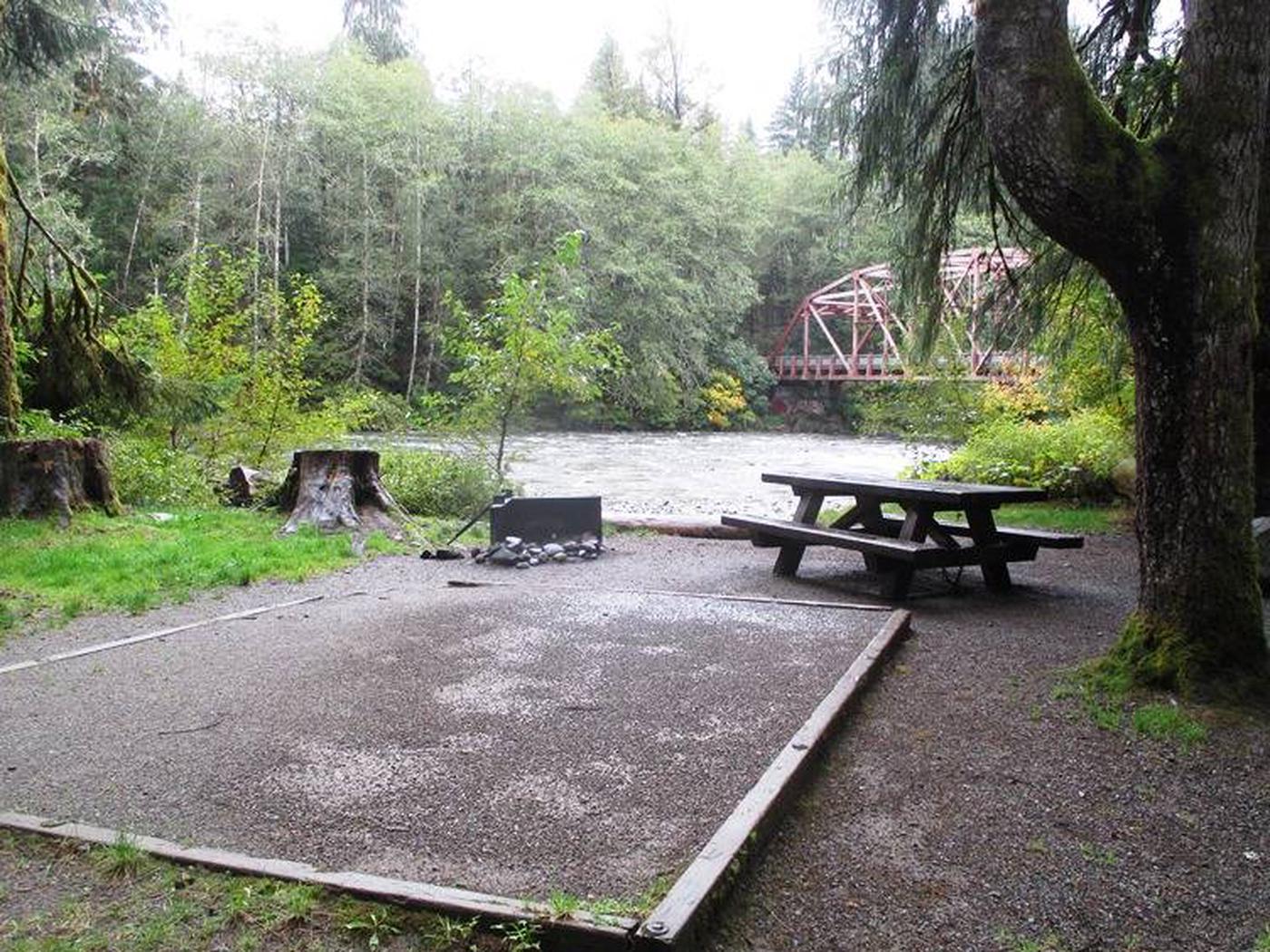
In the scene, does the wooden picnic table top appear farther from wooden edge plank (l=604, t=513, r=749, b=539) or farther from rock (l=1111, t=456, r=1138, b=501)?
rock (l=1111, t=456, r=1138, b=501)

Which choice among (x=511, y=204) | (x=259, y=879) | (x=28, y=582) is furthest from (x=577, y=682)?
(x=511, y=204)

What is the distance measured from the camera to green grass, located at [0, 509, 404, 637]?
526cm

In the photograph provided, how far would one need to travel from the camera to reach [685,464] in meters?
20.5

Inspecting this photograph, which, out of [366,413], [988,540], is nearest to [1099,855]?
[988,540]

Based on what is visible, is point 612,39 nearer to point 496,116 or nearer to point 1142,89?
point 496,116

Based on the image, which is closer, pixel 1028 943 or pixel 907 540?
pixel 1028 943

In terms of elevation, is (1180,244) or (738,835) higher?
(1180,244)

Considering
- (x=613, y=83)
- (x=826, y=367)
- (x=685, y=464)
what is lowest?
(x=685, y=464)

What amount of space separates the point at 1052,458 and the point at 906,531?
5.65 metres

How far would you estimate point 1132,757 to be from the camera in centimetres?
297

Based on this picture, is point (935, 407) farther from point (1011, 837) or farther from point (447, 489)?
point (1011, 837)

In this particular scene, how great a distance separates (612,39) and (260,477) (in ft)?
128

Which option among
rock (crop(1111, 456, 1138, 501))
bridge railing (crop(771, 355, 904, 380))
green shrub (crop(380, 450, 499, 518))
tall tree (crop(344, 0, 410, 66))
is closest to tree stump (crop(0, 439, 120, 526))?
green shrub (crop(380, 450, 499, 518))

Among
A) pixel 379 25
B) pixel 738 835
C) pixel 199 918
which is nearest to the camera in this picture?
pixel 199 918
